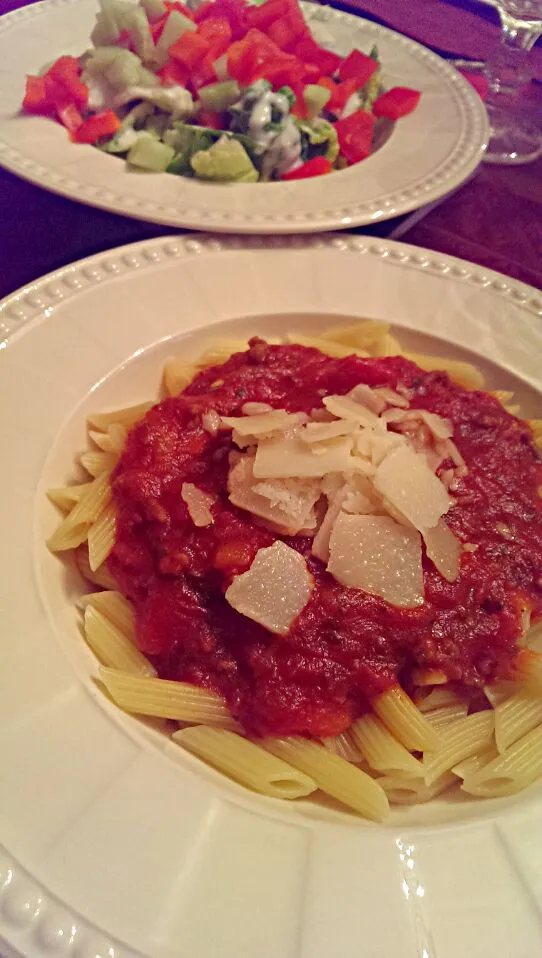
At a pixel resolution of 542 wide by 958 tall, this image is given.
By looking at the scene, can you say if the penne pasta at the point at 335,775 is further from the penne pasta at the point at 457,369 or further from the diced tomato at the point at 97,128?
the diced tomato at the point at 97,128

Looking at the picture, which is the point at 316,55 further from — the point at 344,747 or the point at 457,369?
the point at 344,747

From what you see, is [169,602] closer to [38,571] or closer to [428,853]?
[38,571]

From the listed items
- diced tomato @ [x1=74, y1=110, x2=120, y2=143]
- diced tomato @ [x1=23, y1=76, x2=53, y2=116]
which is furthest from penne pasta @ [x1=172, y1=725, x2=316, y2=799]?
diced tomato @ [x1=23, y1=76, x2=53, y2=116]

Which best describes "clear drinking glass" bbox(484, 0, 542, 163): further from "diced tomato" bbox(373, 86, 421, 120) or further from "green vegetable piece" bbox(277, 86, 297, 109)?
"green vegetable piece" bbox(277, 86, 297, 109)

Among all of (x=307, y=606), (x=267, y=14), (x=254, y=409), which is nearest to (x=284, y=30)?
(x=267, y=14)

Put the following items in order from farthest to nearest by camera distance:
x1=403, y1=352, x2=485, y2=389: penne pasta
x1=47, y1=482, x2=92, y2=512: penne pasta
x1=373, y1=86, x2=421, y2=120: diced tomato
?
x1=373, y1=86, x2=421, y2=120: diced tomato, x1=403, y1=352, x2=485, y2=389: penne pasta, x1=47, y1=482, x2=92, y2=512: penne pasta

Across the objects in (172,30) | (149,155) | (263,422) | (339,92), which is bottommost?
(149,155)
